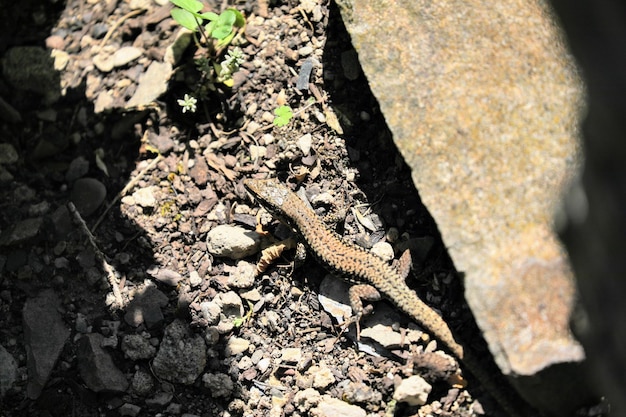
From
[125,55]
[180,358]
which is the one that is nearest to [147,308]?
[180,358]

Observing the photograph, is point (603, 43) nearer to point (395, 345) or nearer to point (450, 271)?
point (450, 271)

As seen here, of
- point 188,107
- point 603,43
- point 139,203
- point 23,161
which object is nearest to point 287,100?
point 188,107

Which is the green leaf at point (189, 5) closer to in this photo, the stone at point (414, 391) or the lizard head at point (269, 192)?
the lizard head at point (269, 192)

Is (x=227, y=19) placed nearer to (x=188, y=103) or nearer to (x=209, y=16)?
(x=209, y=16)

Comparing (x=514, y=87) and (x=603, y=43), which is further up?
(x=603, y=43)

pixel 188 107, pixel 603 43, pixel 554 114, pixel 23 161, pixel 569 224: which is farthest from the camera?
pixel 23 161

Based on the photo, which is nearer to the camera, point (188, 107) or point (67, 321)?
point (67, 321)
